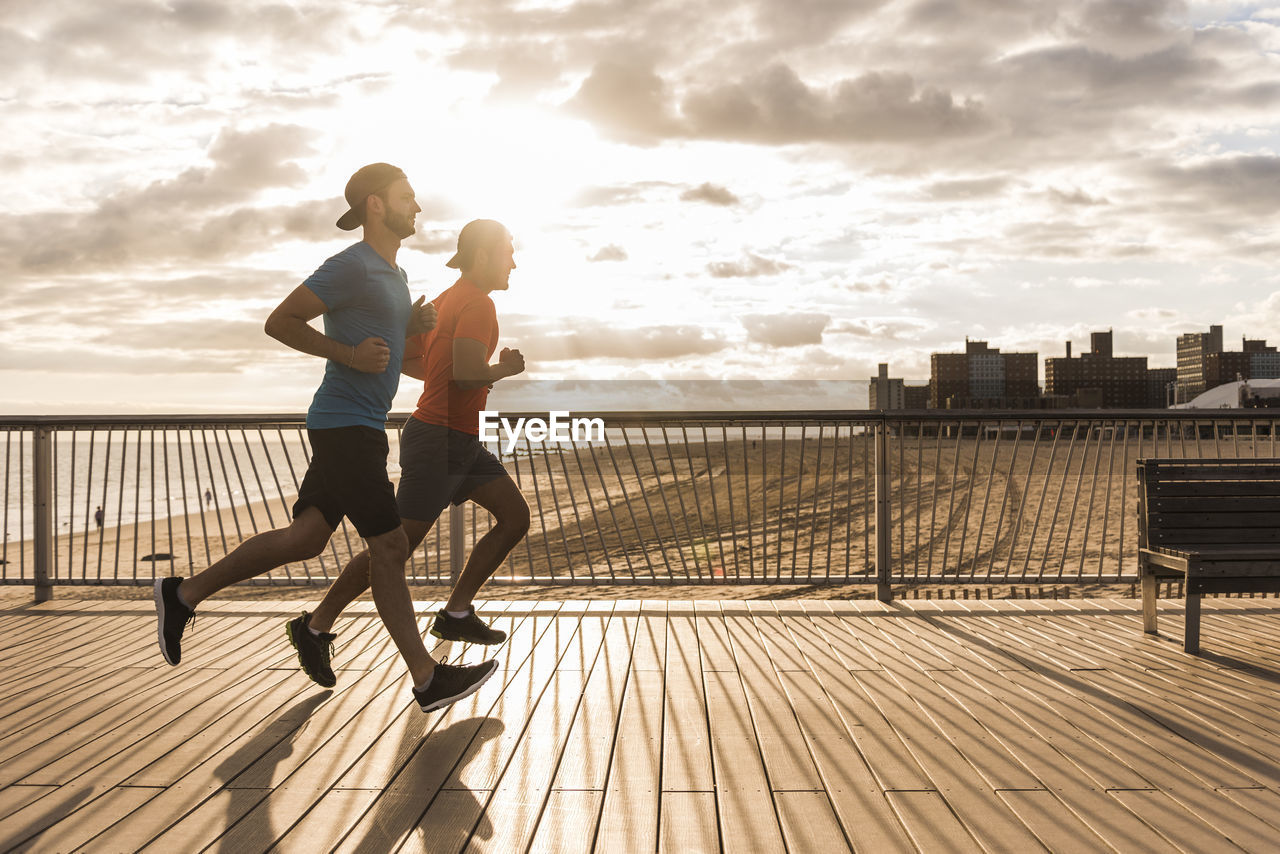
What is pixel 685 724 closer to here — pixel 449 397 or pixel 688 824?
pixel 688 824

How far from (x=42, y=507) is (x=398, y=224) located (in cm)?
448

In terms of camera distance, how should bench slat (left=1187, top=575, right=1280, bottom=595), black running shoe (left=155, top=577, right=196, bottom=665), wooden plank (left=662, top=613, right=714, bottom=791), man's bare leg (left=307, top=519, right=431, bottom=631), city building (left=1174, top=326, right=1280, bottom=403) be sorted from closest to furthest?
wooden plank (left=662, top=613, right=714, bottom=791) → black running shoe (left=155, top=577, right=196, bottom=665) → man's bare leg (left=307, top=519, right=431, bottom=631) → bench slat (left=1187, top=575, right=1280, bottom=595) → city building (left=1174, top=326, right=1280, bottom=403)

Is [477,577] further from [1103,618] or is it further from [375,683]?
[1103,618]

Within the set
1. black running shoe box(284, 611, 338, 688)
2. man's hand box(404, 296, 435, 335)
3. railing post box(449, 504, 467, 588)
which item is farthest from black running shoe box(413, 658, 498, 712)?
railing post box(449, 504, 467, 588)

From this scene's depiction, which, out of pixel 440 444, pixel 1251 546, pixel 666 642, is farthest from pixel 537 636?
pixel 1251 546

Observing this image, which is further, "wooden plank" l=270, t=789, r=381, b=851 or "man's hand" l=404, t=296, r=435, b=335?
"man's hand" l=404, t=296, r=435, b=335

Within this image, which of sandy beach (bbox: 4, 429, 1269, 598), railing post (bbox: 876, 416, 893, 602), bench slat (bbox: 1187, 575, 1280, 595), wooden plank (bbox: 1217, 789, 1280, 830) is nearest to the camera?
wooden plank (bbox: 1217, 789, 1280, 830)

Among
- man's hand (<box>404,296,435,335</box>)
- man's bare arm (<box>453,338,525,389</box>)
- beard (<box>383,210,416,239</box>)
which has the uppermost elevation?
beard (<box>383,210,416,239</box>)

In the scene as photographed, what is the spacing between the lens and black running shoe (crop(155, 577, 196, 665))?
3.86 meters

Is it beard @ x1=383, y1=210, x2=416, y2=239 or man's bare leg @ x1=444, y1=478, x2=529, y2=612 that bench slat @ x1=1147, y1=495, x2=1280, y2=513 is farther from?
beard @ x1=383, y1=210, x2=416, y2=239

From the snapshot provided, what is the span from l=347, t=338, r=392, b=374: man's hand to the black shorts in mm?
245

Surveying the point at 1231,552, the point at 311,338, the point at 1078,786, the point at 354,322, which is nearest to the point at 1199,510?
the point at 1231,552

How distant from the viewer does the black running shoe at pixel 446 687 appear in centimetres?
356

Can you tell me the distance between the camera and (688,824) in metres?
2.72
